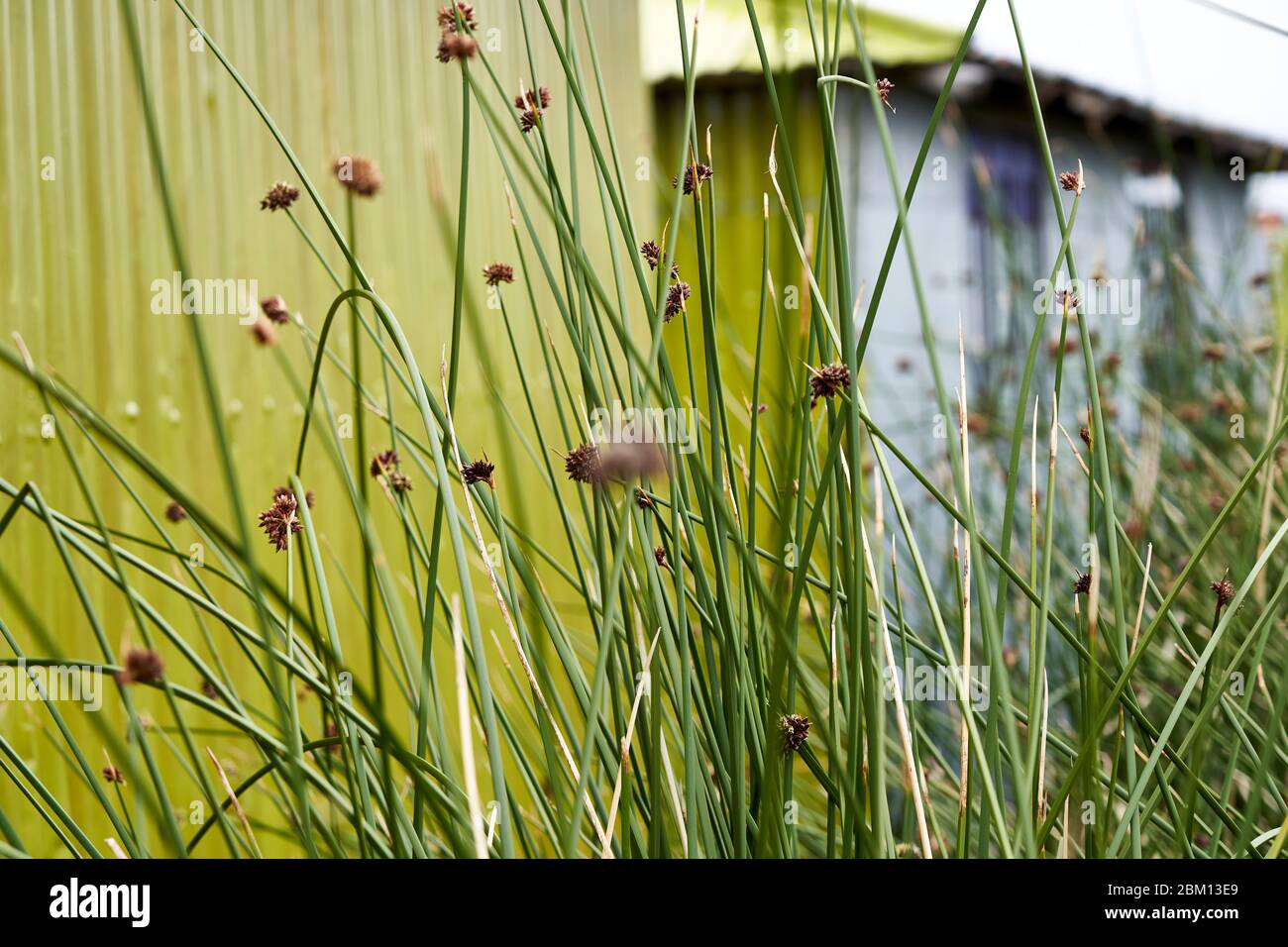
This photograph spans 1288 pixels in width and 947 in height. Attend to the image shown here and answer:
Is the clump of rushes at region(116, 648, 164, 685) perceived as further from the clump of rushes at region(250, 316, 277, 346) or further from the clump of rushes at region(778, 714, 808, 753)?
the clump of rushes at region(778, 714, 808, 753)

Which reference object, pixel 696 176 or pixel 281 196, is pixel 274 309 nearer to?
pixel 281 196

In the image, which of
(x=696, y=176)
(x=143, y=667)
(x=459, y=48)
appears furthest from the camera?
(x=696, y=176)

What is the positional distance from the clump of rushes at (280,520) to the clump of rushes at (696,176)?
288 millimetres

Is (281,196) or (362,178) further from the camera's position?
(281,196)

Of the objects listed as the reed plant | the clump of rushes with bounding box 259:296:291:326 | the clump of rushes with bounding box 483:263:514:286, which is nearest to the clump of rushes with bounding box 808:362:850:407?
the reed plant

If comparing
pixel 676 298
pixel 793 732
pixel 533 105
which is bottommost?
pixel 793 732

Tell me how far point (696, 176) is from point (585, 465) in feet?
0.67

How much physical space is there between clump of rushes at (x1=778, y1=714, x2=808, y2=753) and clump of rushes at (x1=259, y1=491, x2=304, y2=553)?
0.30 metres

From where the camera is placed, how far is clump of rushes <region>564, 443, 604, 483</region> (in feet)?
1.43

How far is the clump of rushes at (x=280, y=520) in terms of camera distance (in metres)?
0.48

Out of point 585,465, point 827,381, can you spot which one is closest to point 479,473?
point 585,465

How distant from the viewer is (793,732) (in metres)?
0.50

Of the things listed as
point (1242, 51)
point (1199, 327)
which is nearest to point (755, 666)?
point (1242, 51)
